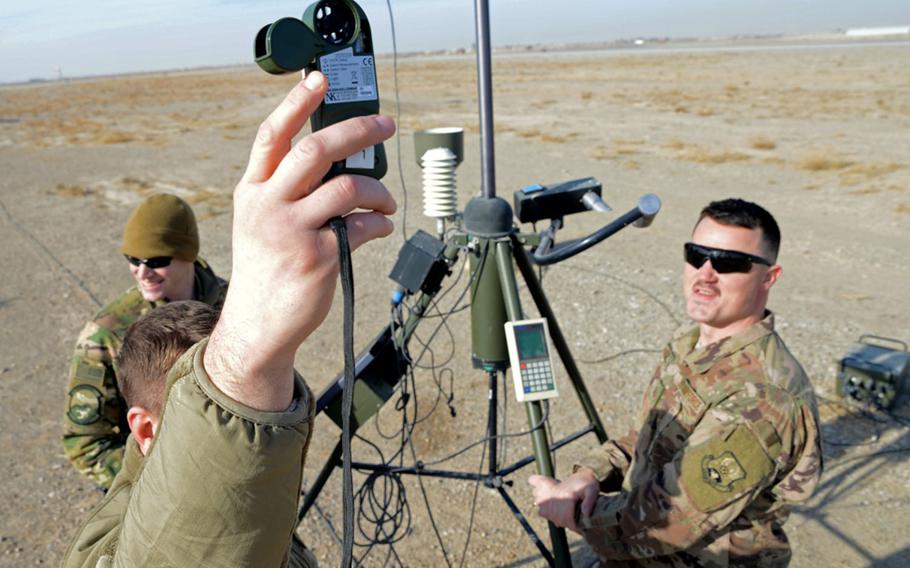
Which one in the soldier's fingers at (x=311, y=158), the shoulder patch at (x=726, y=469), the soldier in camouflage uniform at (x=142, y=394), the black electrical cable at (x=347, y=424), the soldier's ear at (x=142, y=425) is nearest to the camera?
the soldier's fingers at (x=311, y=158)

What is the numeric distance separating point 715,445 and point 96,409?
2169 millimetres

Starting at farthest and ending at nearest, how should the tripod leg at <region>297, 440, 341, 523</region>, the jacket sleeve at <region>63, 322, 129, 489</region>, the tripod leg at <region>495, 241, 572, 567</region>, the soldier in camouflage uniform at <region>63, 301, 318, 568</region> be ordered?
the tripod leg at <region>297, 440, 341, 523</region>, the jacket sleeve at <region>63, 322, 129, 489</region>, the tripod leg at <region>495, 241, 572, 567</region>, the soldier in camouflage uniform at <region>63, 301, 318, 568</region>

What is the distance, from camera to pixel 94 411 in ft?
8.08

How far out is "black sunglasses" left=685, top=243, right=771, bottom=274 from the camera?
7.63ft

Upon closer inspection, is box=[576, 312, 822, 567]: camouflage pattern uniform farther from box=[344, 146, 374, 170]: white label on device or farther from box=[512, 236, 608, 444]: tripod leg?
box=[344, 146, 374, 170]: white label on device

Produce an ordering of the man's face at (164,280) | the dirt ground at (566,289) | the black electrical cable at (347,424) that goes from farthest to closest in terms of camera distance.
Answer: the dirt ground at (566,289) < the man's face at (164,280) < the black electrical cable at (347,424)

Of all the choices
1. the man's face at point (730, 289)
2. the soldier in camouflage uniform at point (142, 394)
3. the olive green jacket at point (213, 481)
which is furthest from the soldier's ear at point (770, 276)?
the olive green jacket at point (213, 481)

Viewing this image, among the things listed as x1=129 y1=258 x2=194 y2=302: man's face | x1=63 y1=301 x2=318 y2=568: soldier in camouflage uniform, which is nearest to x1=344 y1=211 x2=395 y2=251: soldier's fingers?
x1=63 y1=301 x2=318 y2=568: soldier in camouflage uniform

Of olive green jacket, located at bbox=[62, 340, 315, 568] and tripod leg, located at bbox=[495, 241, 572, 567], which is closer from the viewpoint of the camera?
olive green jacket, located at bbox=[62, 340, 315, 568]

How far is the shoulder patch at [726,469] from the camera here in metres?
1.88

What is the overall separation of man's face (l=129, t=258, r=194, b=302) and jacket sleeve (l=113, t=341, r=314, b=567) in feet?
7.08

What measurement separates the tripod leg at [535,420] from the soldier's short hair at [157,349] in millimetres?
1200

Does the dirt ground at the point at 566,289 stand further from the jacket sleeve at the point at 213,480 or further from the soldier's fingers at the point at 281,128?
the soldier's fingers at the point at 281,128

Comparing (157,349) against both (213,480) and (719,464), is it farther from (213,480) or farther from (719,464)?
(719,464)
